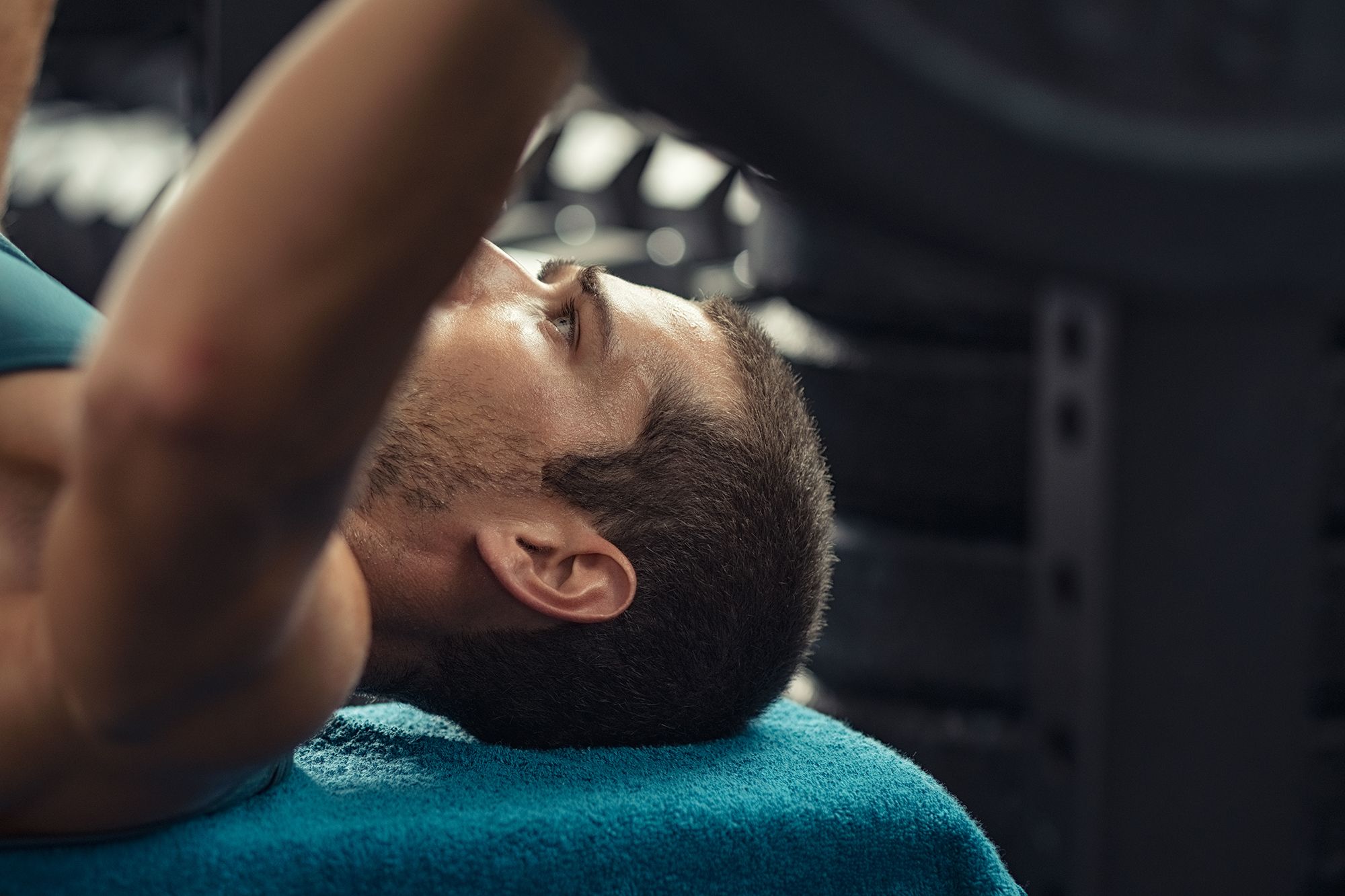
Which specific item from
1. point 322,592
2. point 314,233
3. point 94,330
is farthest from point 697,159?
point 314,233

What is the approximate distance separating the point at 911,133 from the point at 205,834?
63 cm

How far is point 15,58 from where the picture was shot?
36.5 inches

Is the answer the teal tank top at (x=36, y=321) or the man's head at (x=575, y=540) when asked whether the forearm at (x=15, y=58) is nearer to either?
the teal tank top at (x=36, y=321)

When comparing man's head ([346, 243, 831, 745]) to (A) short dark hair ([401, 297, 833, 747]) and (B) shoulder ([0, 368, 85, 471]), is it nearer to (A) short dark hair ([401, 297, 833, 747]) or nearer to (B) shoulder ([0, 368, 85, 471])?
(A) short dark hair ([401, 297, 833, 747])

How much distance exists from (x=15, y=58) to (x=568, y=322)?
39 centimetres

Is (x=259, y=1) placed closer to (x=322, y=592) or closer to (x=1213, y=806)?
(x=322, y=592)

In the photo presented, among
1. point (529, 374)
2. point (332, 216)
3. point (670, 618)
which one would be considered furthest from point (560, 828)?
point (332, 216)

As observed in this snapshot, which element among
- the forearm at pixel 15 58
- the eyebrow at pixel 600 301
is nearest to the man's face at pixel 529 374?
the eyebrow at pixel 600 301

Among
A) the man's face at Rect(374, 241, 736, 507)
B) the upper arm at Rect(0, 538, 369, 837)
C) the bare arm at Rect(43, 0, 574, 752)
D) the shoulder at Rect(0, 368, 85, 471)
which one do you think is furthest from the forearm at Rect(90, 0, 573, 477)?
the man's face at Rect(374, 241, 736, 507)

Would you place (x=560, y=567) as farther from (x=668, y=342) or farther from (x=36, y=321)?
(x=36, y=321)

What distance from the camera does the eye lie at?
3.39ft

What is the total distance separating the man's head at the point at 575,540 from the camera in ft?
3.19

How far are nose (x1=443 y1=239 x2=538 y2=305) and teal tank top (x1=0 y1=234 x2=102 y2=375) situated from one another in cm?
25

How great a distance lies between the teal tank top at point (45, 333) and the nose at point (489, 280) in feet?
0.83
